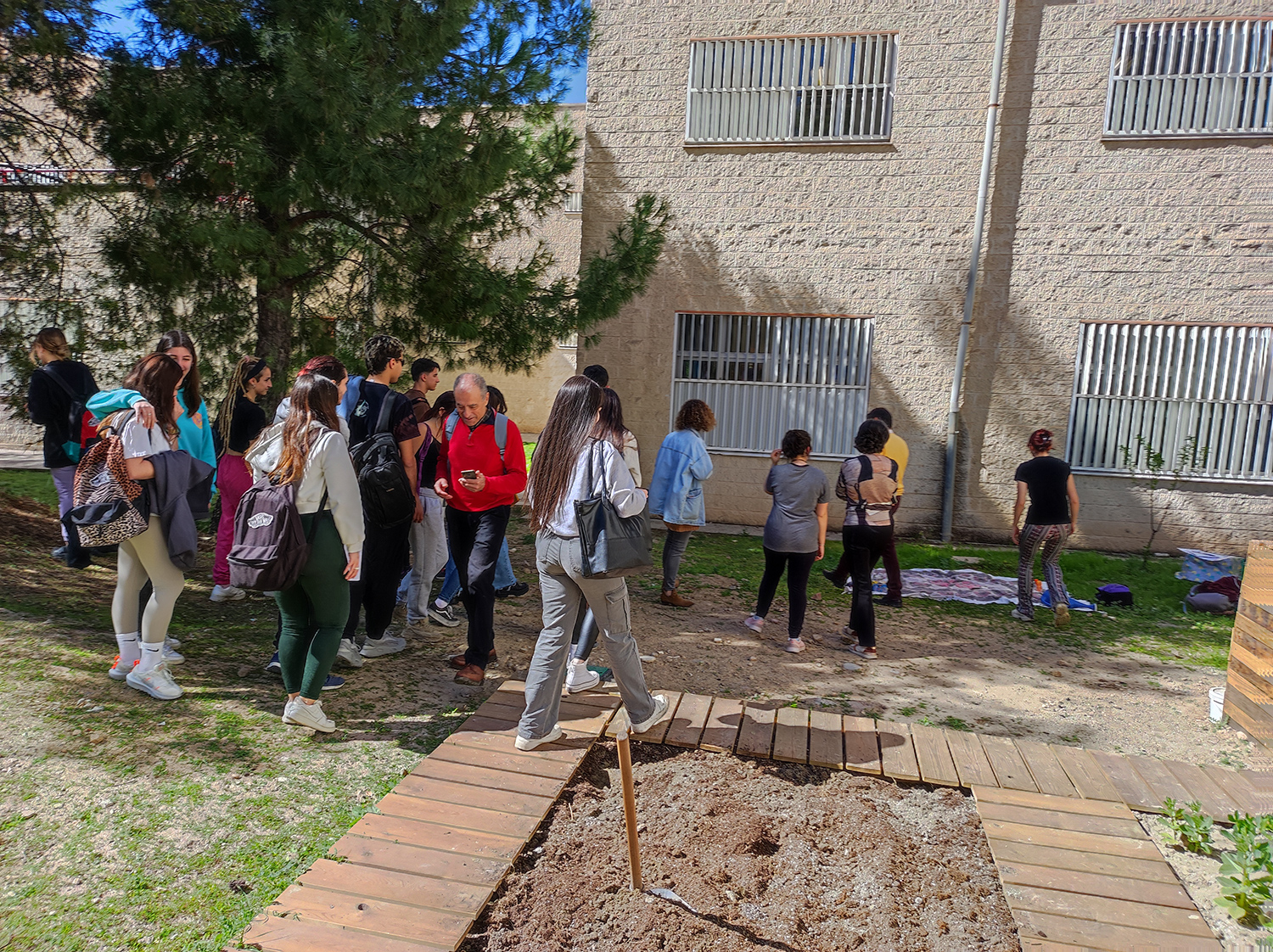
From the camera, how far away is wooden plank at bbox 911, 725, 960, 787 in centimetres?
392

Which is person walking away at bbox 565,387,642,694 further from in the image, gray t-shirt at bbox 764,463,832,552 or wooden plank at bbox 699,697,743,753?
gray t-shirt at bbox 764,463,832,552

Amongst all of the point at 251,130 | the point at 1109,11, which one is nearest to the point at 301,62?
the point at 251,130

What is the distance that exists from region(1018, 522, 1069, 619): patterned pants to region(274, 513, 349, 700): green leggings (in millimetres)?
5481

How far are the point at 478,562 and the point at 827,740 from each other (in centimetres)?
208

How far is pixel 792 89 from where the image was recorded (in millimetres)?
10219

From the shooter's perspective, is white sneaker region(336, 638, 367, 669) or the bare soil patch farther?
white sneaker region(336, 638, 367, 669)

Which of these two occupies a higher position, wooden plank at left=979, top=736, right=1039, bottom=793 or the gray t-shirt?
the gray t-shirt

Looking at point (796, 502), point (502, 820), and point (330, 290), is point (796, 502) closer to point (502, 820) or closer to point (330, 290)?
point (502, 820)

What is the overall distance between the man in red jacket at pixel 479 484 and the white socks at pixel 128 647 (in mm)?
1715

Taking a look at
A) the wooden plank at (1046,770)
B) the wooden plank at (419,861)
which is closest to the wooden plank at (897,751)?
the wooden plank at (1046,770)

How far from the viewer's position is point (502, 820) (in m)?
3.40

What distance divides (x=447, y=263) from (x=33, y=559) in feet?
13.5

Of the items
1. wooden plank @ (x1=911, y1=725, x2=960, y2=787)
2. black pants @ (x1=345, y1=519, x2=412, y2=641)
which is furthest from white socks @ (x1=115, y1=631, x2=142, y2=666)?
wooden plank @ (x1=911, y1=725, x2=960, y2=787)

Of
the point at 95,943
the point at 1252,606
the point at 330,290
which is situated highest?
the point at 330,290
